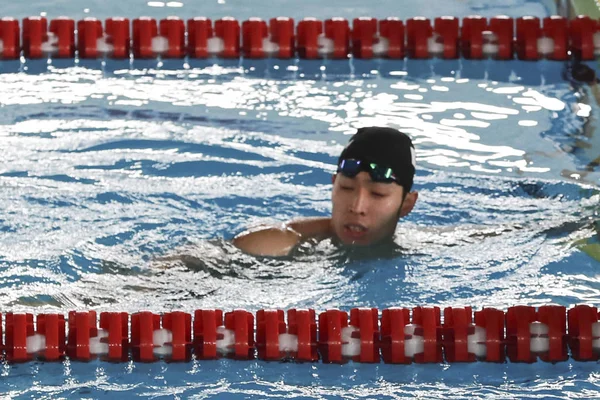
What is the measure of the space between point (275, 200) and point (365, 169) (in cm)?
90

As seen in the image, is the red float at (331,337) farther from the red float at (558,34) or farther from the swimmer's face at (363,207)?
the red float at (558,34)

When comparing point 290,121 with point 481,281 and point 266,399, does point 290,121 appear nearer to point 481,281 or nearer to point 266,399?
point 481,281

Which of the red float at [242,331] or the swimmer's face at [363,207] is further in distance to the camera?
the swimmer's face at [363,207]

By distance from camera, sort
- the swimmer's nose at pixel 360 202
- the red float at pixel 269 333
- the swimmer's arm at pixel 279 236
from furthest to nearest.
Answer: the swimmer's arm at pixel 279 236 < the swimmer's nose at pixel 360 202 < the red float at pixel 269 333

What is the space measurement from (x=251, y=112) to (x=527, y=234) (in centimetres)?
179

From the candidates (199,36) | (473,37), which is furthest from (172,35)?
(473,37)

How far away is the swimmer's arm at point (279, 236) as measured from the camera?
457 cm

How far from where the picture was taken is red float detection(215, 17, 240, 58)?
674 cm

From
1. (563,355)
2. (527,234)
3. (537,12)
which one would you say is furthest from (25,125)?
(537,12)

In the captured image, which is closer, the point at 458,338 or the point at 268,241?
the point at 458,338

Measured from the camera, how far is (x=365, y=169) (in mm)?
4410

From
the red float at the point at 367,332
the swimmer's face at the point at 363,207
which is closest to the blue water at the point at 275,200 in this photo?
the red float at the point at 367,332

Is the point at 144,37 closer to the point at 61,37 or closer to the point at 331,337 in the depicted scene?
the point at 61,37

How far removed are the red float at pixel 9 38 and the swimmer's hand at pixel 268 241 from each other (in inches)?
101
